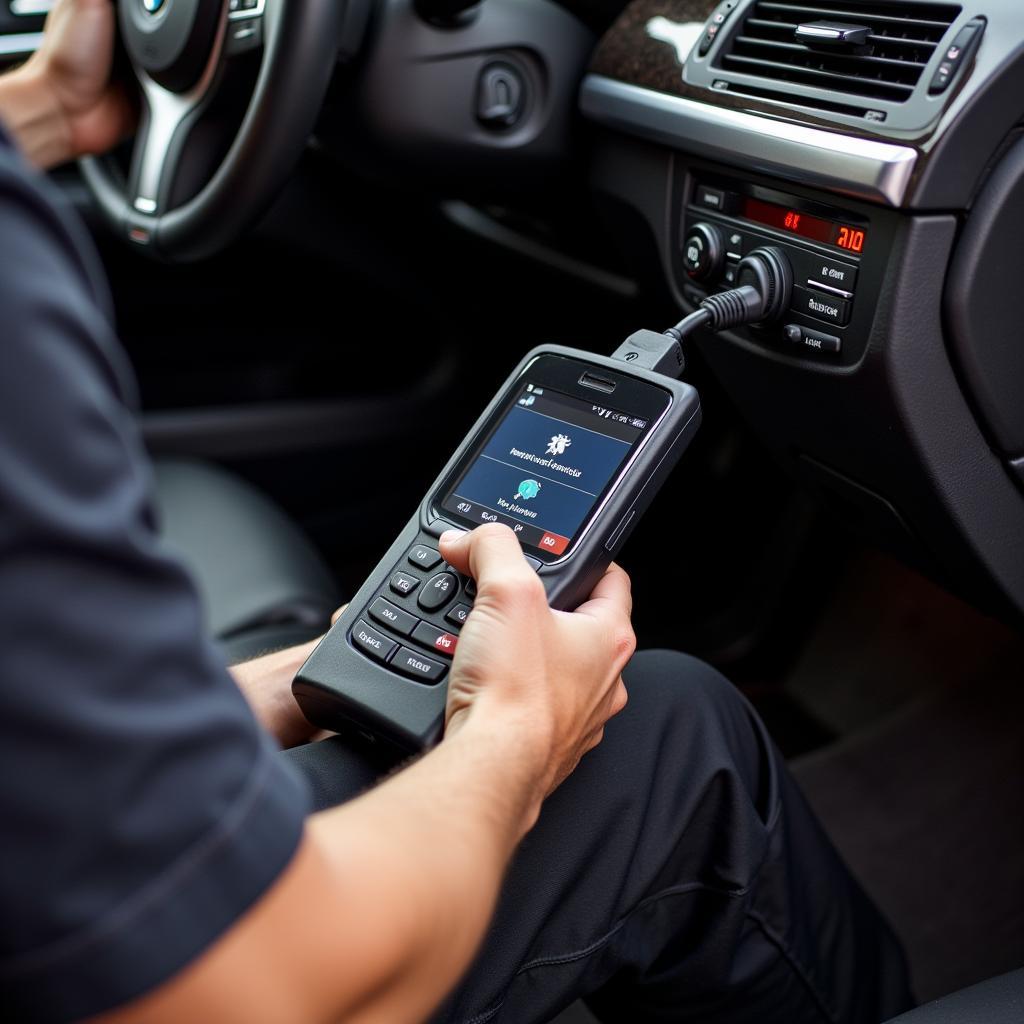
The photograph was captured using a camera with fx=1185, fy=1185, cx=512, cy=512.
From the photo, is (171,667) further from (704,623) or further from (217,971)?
(704,623)

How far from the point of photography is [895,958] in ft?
3.04

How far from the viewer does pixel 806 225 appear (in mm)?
837

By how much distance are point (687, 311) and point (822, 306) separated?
209mm

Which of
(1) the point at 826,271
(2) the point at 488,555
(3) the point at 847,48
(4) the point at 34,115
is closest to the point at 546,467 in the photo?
(2) the point at 488,555

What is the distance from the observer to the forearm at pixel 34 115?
998 millimetres

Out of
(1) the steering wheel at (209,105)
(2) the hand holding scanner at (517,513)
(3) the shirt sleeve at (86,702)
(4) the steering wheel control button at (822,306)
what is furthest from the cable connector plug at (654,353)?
(3) the shirt sleeve at (86,702)

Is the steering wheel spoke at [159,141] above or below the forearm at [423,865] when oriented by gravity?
above

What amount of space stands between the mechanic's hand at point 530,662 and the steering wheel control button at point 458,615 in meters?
0.04

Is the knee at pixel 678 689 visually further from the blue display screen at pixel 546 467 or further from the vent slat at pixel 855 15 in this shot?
the vent slat at pixel 855 15

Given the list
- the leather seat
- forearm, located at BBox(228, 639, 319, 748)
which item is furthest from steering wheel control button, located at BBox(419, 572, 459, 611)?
the leather seat

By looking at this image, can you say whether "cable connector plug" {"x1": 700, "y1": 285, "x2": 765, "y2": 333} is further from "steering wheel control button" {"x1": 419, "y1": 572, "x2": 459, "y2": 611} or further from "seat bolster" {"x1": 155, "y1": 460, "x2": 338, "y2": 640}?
"seat bolster" {"x1": 155, "y1": 460, "x2": 338, "y2": 640}

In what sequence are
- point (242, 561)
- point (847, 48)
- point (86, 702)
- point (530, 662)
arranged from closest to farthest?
1. point (86, 702)
2. point (530, 662)
3. point (847, 48)
4. point (242, 561)

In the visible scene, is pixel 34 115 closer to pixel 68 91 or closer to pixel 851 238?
pixel 68 91

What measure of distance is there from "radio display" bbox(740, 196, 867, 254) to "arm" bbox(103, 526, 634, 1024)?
11.8 inches
